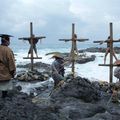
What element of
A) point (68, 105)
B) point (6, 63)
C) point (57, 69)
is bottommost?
point (68, 105)

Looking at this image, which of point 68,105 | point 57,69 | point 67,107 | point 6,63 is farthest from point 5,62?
point 57,69

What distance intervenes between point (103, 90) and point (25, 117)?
748 centimetres

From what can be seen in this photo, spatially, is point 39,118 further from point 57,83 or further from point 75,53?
point 75,53

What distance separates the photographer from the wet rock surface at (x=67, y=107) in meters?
8.94

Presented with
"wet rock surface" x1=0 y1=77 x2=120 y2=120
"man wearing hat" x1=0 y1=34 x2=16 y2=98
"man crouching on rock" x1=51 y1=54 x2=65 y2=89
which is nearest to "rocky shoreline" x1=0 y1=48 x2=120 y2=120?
"wet rock surface" x1=0 y1=77 x2=120 y2=120

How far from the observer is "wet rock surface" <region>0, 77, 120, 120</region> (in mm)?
8938

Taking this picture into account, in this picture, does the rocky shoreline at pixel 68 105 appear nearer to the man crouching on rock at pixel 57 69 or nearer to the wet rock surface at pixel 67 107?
the wet rock surface at pixel 67 107

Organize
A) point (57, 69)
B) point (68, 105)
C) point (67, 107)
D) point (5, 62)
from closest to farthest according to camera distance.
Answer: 1. point (5, 62)
2. point (67, 107)
3. point (68, 105)
4. point (57, 69)

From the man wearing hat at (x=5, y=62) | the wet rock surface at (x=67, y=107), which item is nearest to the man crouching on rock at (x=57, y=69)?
the wet rock surface at (x=67, y=107)

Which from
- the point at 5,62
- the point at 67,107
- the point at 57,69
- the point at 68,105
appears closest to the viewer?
the point at 5,62

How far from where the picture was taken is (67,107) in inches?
432

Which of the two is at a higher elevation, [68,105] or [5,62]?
[5,62]

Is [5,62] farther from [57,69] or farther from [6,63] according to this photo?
[57,69]

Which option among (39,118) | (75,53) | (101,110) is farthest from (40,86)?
(39,118)
